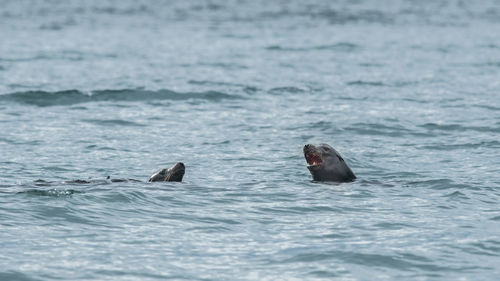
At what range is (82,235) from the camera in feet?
33.8

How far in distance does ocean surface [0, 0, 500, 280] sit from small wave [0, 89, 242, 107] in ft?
0.22

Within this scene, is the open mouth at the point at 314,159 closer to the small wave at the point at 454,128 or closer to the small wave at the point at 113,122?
the small wave at the point at 454,128

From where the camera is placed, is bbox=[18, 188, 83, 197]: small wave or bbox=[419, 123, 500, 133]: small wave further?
bbox=[419, 123, 500, 133]: small wave

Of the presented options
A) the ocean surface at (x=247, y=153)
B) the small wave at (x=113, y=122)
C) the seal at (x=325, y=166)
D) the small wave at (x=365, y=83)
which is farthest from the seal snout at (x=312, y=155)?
the small wave at (x=365, y=83)

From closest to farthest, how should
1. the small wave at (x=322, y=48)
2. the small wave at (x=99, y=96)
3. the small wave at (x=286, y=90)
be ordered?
the small wave at (x=99, y=96), the small wave at (x=286, y=90), the small wave at (x=322, y=48)

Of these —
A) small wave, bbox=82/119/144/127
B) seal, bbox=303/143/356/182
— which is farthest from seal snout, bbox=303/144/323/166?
small wave, bbox=82/119/144/127

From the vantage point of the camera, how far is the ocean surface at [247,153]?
31.7 feet

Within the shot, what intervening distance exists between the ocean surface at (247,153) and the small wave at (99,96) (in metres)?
0.07

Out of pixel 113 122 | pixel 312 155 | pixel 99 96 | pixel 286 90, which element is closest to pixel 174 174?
pixel 312 155

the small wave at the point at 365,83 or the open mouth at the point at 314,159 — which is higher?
the small wave at the point at 365,83

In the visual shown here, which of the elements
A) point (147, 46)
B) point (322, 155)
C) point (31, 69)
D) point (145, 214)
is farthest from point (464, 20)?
point (145, 214)

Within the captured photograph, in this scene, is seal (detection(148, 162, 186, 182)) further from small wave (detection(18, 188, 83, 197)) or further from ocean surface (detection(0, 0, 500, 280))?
small wave (detection(18, 188, 83, 197))

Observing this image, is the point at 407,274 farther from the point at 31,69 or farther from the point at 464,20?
the point at 464,20

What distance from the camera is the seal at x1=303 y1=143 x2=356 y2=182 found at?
1357 centimetres
